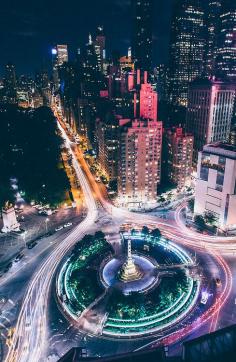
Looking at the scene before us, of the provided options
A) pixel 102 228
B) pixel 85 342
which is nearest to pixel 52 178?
pixel 102 228

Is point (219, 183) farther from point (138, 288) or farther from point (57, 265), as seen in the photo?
point (57, 265)

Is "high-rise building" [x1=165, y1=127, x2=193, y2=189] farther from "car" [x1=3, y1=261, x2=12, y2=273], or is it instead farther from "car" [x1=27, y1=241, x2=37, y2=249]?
"car" [x1=3, y1=261, x2=12, y2=273]

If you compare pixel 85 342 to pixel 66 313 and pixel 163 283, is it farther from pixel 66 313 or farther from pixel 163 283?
pixel 163 283

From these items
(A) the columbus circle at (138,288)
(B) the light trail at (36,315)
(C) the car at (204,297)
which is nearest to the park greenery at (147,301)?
(A) the columbus circle at (138,288)

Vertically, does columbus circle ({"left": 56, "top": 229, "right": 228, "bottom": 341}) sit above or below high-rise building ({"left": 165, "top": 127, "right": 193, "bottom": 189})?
below

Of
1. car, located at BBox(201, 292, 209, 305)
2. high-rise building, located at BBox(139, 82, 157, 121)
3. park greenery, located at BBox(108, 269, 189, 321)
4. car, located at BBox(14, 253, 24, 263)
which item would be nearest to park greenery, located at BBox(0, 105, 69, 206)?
car, located at BBox(14, 253, 24, 263)

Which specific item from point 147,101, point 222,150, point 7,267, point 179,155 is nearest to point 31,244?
point 7,267

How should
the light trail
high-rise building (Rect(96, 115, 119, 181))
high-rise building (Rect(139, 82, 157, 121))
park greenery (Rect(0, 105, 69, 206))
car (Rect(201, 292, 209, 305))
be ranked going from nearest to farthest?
1. the light trail
2. car (Rect(201, 292, 209, 305))
3. park greenery (Rect(0, 105, 69, 206))
4. high-rise building (Rect(96, 115, 119, 181))
5. high-rise building (Rect(139, 82, 157, 121))
